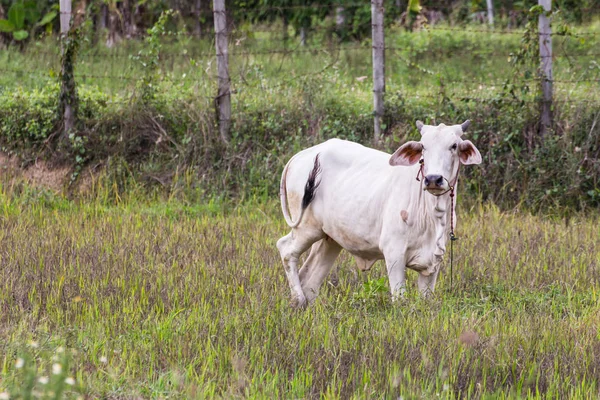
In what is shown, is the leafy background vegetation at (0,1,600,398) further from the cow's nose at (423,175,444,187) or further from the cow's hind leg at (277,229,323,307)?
the cow's nose at (423,175,444,187)

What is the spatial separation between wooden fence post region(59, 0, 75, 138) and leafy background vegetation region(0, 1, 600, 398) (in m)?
0.17

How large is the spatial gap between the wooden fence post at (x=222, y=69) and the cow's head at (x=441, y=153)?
13.9 ft

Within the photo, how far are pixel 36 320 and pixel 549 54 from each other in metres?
5.55

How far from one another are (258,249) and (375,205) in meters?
1.59

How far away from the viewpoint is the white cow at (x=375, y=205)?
5141 mm

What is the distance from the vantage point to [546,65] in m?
8.66

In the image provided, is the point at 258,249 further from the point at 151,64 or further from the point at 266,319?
the point at 151,64

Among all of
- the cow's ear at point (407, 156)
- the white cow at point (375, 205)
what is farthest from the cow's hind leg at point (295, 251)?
the cow's ear at point (407, 156)

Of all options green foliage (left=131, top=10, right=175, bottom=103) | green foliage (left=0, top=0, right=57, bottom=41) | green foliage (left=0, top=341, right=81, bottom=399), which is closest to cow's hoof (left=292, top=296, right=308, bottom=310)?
green foliage (left=0, top=341, right=81, bottom=399)

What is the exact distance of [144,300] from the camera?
5.29 m

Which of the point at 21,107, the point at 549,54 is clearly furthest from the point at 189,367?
the point at 21,107

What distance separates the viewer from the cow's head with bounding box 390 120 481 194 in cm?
495

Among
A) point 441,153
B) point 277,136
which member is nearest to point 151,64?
point 277,136

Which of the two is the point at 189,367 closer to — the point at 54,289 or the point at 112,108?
the point at 54,289
